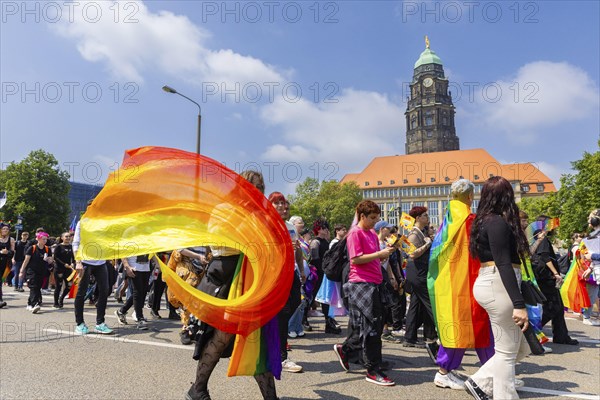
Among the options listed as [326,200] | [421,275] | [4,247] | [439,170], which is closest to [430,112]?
[439,170]

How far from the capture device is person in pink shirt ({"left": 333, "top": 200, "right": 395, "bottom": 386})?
4922 millimetres

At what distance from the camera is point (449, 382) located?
4.66 metres

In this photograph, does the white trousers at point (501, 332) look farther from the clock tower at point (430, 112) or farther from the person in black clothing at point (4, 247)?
the clock tower at point (430, 112)

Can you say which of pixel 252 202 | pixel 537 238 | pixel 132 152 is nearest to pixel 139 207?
pixel 132 152

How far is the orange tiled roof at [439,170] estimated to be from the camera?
4094 inches

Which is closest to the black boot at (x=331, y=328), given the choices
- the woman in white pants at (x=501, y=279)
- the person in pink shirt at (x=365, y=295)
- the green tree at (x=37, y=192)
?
the person in pink shirt at (x=365, y=295)

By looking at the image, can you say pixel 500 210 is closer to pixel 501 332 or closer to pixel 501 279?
pixel 501 279

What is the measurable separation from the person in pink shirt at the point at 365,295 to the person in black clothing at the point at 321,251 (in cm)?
307

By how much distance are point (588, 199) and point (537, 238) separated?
45240 mm

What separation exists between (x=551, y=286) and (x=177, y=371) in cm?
600

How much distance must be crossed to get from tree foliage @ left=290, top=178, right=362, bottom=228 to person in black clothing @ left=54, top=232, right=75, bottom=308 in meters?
76.1

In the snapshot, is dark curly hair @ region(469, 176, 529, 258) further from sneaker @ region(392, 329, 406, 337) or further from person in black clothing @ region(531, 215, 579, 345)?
sneaker @ region(392, 329, 406, 337)

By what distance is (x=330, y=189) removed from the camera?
95.7 meters

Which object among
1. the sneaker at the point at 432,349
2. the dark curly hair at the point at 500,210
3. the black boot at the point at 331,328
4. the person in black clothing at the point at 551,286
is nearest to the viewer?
the dark curly hair at the point at 500,210
